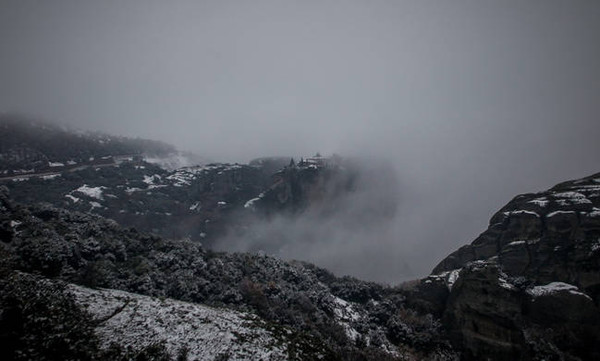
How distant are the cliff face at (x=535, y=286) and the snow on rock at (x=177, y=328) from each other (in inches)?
2265

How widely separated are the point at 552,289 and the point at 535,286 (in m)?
4.45

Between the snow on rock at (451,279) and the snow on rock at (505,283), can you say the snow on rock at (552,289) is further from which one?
the snow on rock at (451,279)

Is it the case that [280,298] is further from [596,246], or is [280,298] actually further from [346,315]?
[596,246]

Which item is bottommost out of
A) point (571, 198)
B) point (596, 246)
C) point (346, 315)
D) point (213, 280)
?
point (346, 315)

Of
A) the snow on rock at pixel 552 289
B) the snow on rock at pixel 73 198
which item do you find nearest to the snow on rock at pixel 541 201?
the snow on rock at pixel 552 289

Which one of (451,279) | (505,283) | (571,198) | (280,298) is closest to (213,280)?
(280,298)

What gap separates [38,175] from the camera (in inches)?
7505

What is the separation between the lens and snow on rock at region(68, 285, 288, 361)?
89.8 ft

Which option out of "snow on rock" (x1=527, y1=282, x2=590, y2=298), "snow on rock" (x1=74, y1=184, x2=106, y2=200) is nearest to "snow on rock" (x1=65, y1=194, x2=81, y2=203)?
"snow on rock" (x1=74, y1=184, x2=106, y2=200)

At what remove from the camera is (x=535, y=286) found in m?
82.1

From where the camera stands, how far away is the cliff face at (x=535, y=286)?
68.6 m

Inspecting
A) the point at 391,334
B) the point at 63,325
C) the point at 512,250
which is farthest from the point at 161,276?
the point at 512,250

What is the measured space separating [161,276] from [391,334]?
46696 millimetres

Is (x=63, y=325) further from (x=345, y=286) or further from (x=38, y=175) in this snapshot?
(x=38, y=175)
